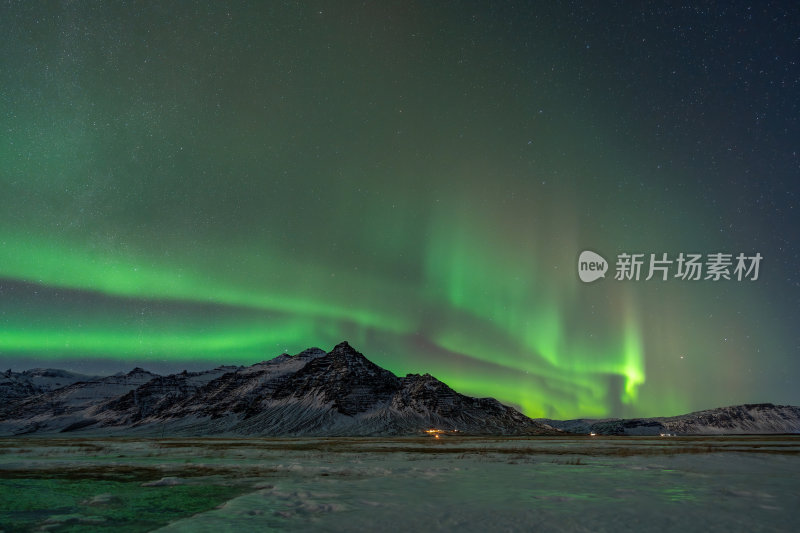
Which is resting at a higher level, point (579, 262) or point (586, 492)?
point (579, 262)

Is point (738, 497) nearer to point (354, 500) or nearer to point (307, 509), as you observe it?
point (354, 500)

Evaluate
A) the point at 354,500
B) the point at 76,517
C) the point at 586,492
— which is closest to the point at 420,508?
the point at 354,500

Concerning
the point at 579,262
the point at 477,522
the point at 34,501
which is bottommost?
the point at 34,501

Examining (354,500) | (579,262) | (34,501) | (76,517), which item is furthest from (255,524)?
(579,262)

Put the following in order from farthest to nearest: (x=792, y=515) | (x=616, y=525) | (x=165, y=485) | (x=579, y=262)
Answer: (x=579, y=262), (x=165, y=485), (x=792, y=515), (x=616, y=525)

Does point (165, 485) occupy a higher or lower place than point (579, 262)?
lower

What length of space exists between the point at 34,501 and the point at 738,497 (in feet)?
92.0

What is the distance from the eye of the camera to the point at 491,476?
29.0 meters

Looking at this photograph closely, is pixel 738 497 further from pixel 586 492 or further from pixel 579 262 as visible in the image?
pixel 579 262

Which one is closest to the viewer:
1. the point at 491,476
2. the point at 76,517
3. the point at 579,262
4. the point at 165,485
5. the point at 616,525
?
the point at 616,525

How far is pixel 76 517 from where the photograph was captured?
57.1 ft

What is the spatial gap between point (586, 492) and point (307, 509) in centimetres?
1140

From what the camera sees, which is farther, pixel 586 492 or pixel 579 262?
pixel 579 262

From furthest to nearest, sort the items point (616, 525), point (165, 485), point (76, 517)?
point (165, 485) < point (76, 517) < point (616, 525)
